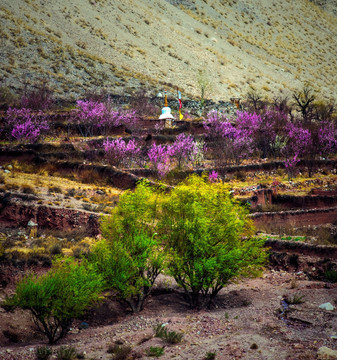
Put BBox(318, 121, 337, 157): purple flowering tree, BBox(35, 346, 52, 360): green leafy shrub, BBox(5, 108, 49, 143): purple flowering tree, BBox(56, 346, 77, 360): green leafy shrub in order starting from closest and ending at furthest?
BBox(56, 346, 77, 360): green leafy shrub → BBox(35, 346, 52, 360): green leafy shrub → BBox(5, 108, 49, 143): purple flowering tree → BBox(318, 121, 337, 157): purple flowering tree

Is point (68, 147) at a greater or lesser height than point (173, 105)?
lesser

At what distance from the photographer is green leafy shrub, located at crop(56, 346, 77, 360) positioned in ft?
30.3

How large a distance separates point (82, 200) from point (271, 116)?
23331mm

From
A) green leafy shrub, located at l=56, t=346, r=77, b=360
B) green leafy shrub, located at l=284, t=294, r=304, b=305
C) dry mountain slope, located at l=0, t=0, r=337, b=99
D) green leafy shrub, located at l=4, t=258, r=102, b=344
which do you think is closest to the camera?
green leafy shrub, located at l=56, t=346, r=77, b=360

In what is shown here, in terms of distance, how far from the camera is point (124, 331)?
10992 millimetres

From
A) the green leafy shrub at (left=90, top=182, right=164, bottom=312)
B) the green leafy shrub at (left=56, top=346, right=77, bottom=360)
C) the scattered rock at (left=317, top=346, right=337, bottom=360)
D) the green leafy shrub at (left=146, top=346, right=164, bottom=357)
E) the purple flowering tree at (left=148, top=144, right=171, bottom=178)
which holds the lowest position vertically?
the green leafy shrub at (left=56, top=346, right=77, bottom=360)

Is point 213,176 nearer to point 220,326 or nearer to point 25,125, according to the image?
point 25,125

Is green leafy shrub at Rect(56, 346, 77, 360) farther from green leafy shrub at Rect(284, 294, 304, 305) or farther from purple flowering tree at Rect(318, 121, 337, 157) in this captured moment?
purple flowering tree at Rect(318, 121, 337, 157)

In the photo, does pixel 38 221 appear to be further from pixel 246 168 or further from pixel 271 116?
pixel 271 116

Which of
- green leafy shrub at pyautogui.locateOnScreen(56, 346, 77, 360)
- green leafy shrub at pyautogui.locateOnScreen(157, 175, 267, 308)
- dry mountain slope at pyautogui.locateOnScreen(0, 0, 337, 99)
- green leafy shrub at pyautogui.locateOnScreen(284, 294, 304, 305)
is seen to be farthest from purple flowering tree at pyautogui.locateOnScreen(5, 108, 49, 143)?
green leafy shrub at pyautogui.locateOnScreen(56, 346, 77, 360)

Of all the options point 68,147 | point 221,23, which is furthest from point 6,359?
point 221,23

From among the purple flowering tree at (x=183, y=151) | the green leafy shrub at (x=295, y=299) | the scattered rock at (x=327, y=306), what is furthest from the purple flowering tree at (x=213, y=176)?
the scattered rock at (x=327, y=306)

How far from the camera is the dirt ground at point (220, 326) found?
9.06 m

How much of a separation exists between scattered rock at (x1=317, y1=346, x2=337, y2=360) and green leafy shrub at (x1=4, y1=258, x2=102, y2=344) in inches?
207
